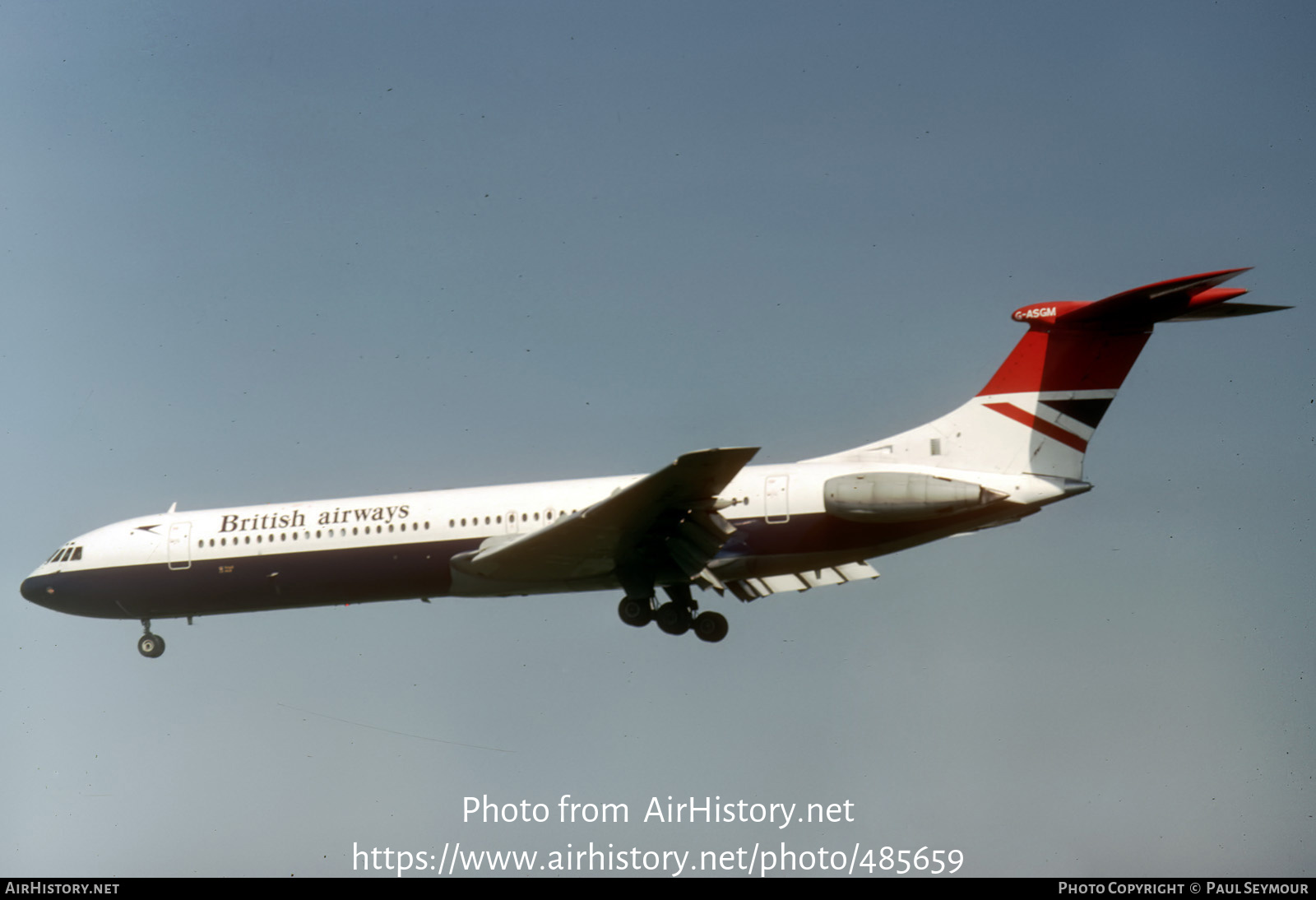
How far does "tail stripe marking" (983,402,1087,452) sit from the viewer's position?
25.5 metres

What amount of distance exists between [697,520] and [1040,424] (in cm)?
678

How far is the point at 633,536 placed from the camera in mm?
25359

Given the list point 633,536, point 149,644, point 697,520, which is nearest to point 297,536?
point 149,644

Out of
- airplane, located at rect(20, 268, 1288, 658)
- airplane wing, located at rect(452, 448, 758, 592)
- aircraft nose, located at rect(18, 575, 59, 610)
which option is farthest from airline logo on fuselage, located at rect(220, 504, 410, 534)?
aircraft nose, located at rect(18, 575, 59, 610)

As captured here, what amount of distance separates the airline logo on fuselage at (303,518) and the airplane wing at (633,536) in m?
1.82

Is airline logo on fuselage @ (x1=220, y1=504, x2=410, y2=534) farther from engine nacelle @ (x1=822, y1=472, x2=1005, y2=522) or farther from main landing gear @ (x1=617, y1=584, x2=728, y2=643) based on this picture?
engine nacelle @ (x1=822, y1=472, x2=1005, y2=522)

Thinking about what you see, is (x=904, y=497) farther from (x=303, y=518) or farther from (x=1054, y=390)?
(x=303, y=518)

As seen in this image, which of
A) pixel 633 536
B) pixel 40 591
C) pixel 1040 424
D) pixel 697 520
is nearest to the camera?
pixel 697 520

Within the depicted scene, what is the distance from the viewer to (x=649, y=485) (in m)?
23.7

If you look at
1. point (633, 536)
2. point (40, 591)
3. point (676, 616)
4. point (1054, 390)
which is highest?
point (1054, 390)
